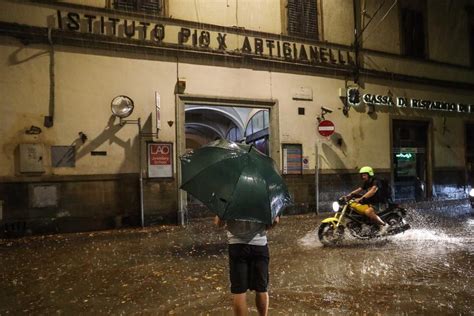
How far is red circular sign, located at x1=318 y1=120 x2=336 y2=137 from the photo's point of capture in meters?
12.0

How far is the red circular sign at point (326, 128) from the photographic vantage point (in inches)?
472

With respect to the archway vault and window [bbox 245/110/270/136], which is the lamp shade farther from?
window [bbox 245/110/270/136]

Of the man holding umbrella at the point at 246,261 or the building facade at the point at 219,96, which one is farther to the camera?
the building facade at the point at 219,96

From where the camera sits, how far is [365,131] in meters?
Result: 13.8

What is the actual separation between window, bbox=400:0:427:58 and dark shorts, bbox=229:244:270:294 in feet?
46.7

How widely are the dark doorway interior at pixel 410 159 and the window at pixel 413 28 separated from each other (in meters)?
2.99

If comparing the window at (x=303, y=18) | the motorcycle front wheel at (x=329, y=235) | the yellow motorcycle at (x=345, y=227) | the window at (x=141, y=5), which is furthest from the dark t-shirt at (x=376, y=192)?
A: the window at (x=141, y=5)

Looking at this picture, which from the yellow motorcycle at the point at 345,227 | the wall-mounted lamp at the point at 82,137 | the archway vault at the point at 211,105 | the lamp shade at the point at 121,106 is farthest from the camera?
the archway vault at the point at 211,105

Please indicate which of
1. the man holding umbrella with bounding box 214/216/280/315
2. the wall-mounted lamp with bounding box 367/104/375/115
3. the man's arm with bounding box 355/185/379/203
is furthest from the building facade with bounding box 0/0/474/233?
the man holding umbrella with bounding box 214/216/280/315

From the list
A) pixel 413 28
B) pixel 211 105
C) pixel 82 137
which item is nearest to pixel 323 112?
pixel 211 105

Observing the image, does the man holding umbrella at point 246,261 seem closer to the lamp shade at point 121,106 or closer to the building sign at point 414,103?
the lamp shade at point 121,106

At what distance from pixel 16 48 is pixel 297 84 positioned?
8.37 m

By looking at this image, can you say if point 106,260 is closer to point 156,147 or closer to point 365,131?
point 156,147

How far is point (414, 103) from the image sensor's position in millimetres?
14914
